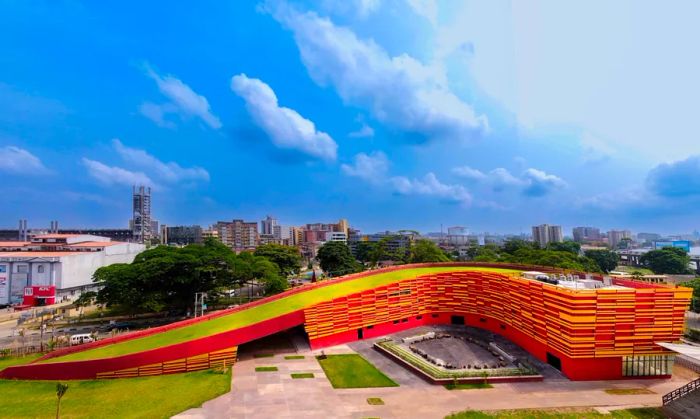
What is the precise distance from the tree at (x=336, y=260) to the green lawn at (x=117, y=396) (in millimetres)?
57202

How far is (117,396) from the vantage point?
24219 mm

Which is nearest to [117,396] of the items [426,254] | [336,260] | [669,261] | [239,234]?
[336,260]

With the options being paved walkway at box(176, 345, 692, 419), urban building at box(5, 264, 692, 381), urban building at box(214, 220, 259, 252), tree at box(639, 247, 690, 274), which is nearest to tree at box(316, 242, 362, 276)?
urban building at box(5, 264, 692, 381)

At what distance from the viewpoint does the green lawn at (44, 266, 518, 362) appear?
95.7 ft

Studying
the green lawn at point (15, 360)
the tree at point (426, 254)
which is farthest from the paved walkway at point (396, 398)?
the tree at point (426, 254)

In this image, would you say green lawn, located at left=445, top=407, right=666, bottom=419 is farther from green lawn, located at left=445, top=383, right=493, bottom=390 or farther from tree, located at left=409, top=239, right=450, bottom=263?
tree, located at left=409, top=239, right=450, bottom=263

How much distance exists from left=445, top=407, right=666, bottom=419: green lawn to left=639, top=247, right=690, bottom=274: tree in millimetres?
109811

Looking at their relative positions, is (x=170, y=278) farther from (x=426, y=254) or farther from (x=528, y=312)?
(x=426, y=254)

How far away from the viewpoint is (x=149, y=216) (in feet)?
506

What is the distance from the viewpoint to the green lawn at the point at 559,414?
72.5 ft

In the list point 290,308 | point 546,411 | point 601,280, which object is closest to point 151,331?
point 290,308

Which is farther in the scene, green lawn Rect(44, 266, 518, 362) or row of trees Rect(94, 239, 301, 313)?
row of trees Rect(94, 239, 301, 313)

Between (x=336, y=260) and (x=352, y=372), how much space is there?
2237 inches

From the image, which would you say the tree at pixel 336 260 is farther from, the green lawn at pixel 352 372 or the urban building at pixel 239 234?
the urban building at pixel 239 234
